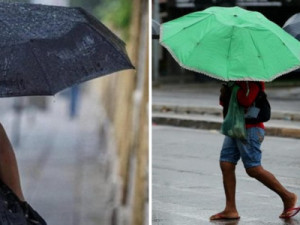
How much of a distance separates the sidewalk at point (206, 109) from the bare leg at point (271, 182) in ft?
24.1

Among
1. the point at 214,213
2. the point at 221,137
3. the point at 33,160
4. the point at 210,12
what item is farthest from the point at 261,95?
the point at 221,137

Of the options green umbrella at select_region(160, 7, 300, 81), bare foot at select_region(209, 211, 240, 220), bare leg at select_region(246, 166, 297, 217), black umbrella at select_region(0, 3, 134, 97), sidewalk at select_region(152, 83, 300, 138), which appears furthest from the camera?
sidewalk at select_region(152, 83, 300, 138)

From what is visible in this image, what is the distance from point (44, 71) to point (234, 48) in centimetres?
284

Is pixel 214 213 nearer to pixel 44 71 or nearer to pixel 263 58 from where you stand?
pixel 263 58

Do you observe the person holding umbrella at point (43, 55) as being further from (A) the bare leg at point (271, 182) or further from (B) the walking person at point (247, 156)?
(A) the bare leg at point (271, 182)

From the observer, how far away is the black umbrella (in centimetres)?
427

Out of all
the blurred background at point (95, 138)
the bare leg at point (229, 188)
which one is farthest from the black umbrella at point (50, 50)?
the bare leg at point (229, 188)

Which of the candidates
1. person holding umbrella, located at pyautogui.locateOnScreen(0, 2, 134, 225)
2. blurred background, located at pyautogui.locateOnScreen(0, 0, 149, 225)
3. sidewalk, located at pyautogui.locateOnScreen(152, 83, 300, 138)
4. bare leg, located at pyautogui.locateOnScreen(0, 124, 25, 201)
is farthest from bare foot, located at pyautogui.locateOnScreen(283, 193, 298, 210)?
sidewalk, located at pyautogui.locateOnScreen(152, 83, 300, 138)

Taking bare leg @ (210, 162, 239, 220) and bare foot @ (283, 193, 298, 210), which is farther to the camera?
bare foot @ (283, 193, 298, 210)

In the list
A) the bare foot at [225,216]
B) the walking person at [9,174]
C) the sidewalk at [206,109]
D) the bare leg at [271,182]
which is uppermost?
the walking person at [9,174]

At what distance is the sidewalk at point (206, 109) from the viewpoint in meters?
16.7

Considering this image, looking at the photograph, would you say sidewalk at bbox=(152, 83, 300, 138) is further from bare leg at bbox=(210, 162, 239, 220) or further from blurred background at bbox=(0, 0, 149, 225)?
blurred background at bbox=(0, 0, 149, 225)

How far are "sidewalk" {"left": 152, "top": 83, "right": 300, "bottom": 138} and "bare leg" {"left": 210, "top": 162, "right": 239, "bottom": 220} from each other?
294 inches

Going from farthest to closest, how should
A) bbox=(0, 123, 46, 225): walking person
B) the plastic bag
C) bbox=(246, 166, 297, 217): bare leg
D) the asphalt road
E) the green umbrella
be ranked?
the asphalt road, bbox=(246, 166, 297, 217): bare leg, the plastic bag, the green umbrella, bbox=(0, 123, 46, 225): walking person
